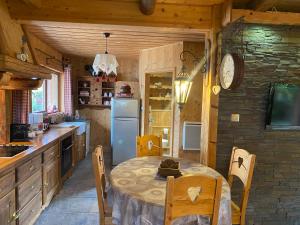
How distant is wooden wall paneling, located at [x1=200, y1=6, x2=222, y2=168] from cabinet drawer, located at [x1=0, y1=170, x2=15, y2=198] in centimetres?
208

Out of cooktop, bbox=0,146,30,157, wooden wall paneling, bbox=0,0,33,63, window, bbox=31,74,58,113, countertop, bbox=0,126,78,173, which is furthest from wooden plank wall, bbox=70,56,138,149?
cooktop, bbox=0,146,30,157

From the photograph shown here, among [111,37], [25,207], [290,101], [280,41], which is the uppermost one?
[111,37]

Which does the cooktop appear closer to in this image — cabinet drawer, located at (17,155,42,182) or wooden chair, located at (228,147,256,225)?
cabinet drawer, located at (17,155,42,182)

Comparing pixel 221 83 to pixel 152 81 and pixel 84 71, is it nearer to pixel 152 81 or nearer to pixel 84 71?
pixel 152 81

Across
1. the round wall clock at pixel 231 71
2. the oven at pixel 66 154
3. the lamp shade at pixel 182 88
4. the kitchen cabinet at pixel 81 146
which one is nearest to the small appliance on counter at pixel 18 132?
the oven at pixel 66 154

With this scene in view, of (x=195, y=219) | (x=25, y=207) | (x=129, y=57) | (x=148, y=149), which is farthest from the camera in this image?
(x=129, y=57)

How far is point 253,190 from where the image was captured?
3.08m

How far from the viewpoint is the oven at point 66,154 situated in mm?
3953

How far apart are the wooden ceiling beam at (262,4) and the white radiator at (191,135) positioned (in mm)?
2031

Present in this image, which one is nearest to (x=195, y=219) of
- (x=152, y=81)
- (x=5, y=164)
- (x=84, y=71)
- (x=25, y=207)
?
(x=5, y=164)

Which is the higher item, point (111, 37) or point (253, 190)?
point (111, 37)

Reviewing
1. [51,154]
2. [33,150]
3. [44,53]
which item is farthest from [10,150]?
[44,53]

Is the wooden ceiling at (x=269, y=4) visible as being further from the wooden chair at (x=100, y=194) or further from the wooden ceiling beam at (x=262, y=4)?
the wooden chair at (x=100, y=194)

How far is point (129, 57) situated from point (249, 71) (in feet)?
12.6
